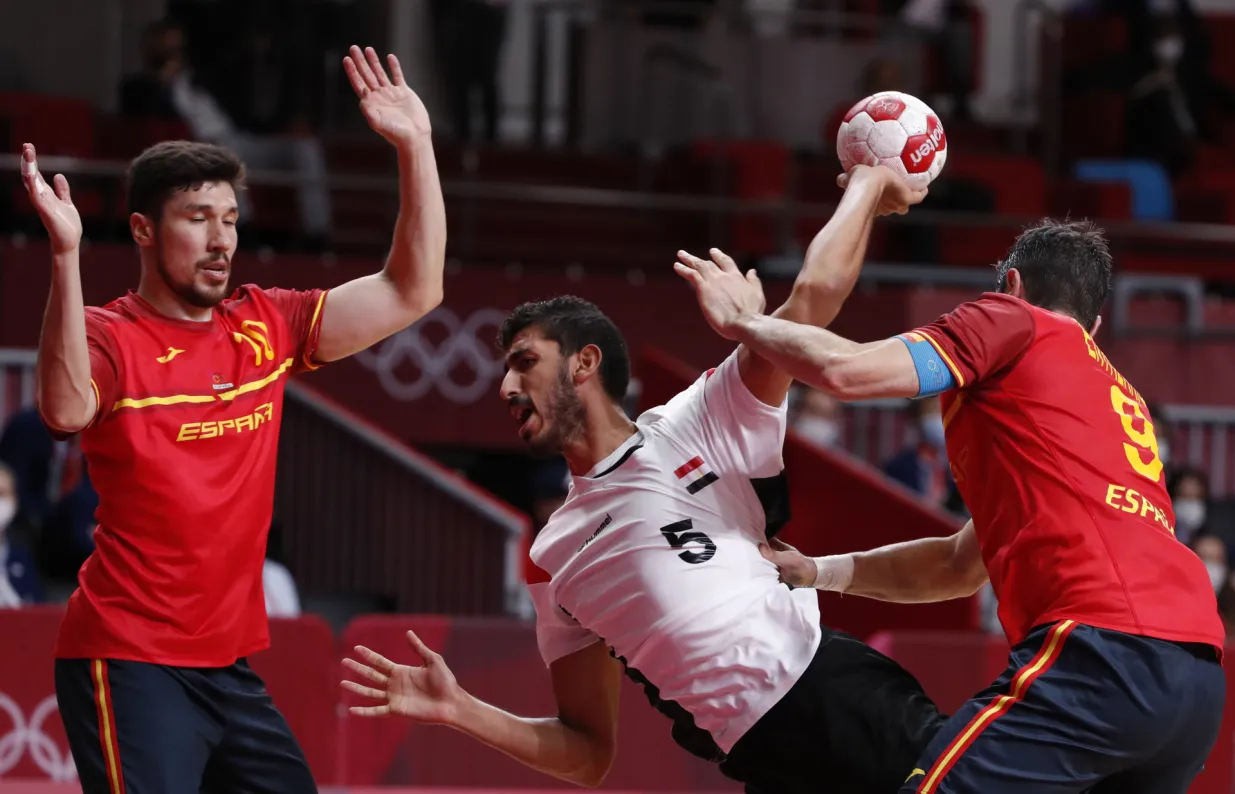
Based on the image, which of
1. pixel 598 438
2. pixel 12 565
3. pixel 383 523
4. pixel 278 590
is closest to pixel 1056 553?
pixel 598 438

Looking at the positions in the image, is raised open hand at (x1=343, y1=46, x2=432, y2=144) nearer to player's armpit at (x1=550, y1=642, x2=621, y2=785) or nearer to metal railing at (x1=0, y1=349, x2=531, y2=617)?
player's armpit at (x1=550, y1=642, x2=621, y2=785)

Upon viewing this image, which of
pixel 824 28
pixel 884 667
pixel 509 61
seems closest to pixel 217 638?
pixel 884 667

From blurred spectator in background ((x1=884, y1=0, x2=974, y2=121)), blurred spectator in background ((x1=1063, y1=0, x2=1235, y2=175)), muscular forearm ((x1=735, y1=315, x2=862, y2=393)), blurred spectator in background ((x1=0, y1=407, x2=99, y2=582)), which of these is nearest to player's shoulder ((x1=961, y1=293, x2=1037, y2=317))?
muscular forearm ((x1=735, y1=315, x2=862, y2=393))

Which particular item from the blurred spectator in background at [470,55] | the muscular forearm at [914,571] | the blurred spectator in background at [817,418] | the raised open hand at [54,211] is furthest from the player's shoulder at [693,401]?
the blurred spectator in background at [470,55]

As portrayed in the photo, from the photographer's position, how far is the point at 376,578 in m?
9.09

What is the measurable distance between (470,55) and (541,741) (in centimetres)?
895

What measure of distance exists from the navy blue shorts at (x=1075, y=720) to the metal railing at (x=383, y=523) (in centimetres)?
536

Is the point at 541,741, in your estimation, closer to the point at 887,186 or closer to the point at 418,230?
the point at 418,230

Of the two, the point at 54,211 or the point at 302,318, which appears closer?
the point at 54,211

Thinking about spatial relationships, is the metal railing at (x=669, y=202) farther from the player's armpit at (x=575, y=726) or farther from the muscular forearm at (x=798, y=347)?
the muscular forearm at (x=798, y=347)

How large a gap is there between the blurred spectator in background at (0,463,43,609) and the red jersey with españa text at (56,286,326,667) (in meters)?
3.86

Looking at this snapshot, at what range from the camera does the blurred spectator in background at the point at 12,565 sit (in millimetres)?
7707

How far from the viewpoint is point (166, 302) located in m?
4.18

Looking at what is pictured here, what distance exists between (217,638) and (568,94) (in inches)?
375
